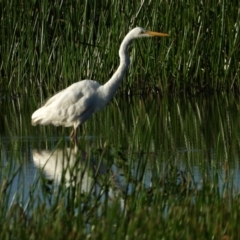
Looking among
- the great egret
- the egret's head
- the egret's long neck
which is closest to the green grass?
the egret's head

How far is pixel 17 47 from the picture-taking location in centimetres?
1308


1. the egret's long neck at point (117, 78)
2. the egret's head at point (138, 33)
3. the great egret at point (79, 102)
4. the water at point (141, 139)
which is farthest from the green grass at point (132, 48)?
the great egret at point (79, 102)

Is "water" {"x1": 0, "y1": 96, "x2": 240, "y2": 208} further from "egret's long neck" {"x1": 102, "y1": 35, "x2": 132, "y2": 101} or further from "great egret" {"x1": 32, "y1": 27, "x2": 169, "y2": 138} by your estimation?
"egret's long neck" {"x1": 102, "y1": 35, "x2": 132, "y2": 101}

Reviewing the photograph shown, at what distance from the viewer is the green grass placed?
41.8 feet

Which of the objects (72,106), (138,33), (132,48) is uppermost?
(138,33)

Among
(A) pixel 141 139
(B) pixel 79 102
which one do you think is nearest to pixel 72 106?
(B) pixel 79 102

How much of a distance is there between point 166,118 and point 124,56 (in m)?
1.51

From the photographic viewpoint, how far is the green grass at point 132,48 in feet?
41.8

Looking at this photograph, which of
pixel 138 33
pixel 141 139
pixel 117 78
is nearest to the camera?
pixel 141 139

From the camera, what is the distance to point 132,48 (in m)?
12.9

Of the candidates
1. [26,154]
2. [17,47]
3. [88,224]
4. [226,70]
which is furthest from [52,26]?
[88,224]

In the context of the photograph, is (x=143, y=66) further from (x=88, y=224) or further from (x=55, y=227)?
(x=55, y=227)

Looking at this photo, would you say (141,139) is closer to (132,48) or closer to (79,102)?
(79,102)

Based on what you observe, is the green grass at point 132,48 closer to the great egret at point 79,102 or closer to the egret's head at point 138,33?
the egret's head at point 138,33
